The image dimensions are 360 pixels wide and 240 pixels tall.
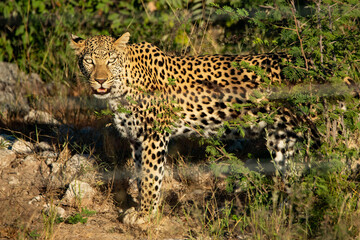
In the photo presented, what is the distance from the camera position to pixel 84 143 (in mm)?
7156

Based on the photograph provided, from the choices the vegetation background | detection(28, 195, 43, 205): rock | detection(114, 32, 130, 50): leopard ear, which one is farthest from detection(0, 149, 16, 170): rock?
the vegetation background

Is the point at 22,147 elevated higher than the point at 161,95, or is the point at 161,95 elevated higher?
the point at 161,95

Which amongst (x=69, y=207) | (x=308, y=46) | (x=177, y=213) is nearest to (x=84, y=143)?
(x=69, y=207)

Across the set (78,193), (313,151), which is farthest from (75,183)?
(313,151)

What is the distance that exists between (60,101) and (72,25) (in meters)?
1.90

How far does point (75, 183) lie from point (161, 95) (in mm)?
1350

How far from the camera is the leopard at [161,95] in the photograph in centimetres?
557

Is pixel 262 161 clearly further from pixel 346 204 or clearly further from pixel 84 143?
pixel 84 143

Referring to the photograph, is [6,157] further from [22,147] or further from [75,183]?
[75,183]

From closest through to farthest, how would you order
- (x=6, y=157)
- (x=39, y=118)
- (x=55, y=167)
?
1. (x=55, y=167)
2. (x=6, y=157)
3. (x=39, y=118)

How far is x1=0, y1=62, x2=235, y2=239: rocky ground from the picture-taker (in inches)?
204

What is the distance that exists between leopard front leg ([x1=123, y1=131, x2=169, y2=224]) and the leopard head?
70 cm

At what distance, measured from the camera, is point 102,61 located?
556cm

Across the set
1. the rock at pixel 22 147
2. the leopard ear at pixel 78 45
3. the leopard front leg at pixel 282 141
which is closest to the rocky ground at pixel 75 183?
the rock at pixel 22 147
